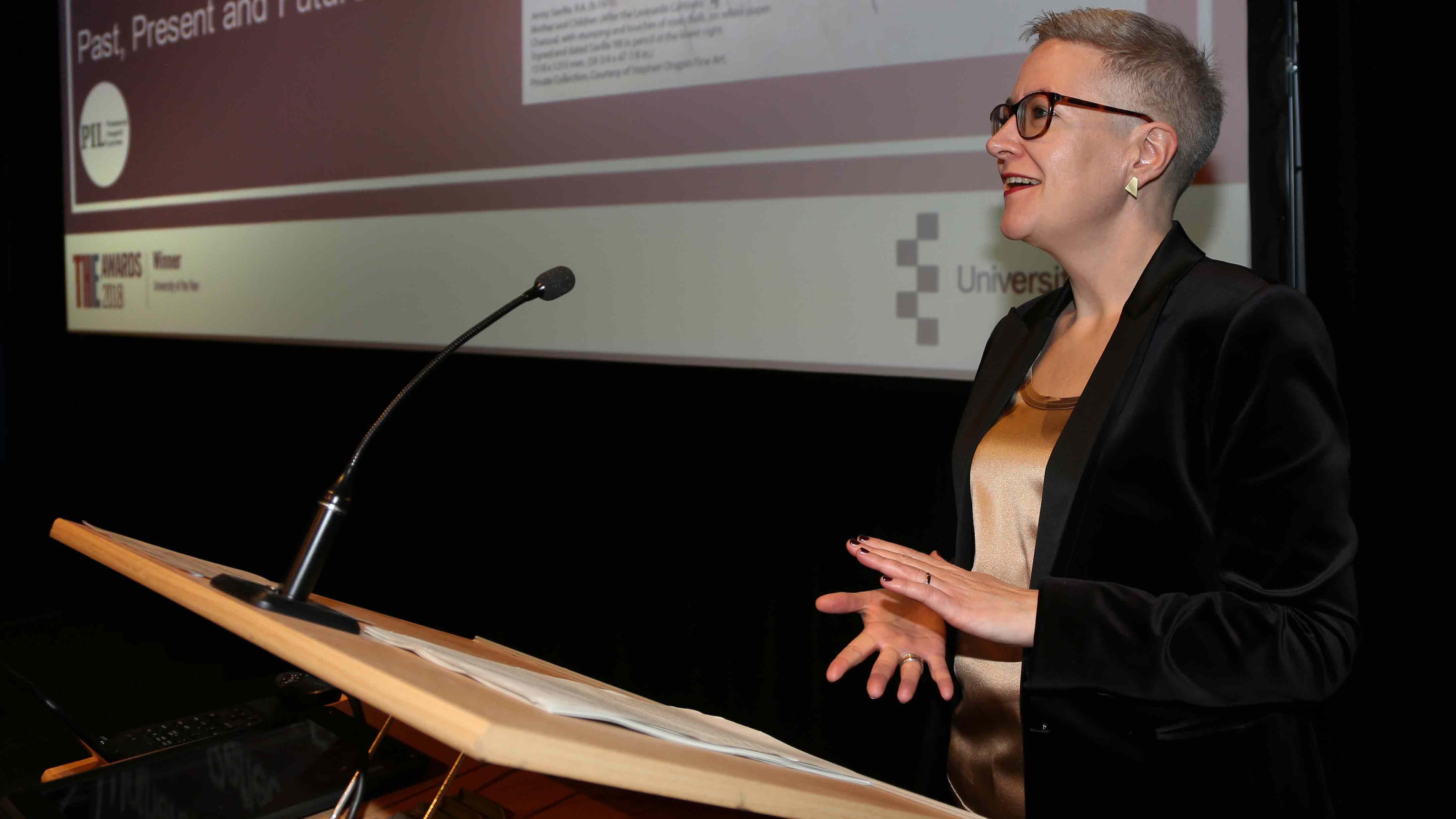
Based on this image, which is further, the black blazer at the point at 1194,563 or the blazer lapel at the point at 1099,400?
the blazer lapel at the point at 1099,400

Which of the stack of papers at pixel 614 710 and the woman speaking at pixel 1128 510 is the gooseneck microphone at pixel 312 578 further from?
the woman speaking at pixel 1128 510

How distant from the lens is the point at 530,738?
536 millimetres

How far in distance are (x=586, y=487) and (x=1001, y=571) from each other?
1668mm

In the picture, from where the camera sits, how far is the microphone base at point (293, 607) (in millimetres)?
764

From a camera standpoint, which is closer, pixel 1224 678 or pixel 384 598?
pixel 1224 678

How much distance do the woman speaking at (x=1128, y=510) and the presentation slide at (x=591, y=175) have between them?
652 millimetres

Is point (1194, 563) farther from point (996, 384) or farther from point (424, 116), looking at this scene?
point (424, 116)

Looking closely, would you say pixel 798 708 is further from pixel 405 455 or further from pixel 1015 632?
pixel 1015 632

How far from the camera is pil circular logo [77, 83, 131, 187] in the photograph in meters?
3.82

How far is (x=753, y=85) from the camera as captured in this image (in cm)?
229

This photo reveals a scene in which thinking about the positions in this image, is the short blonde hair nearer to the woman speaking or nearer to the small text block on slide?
the woman speaking

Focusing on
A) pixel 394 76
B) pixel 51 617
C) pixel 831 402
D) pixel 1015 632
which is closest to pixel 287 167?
pixel 394 76

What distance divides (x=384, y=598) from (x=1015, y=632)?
2.66m

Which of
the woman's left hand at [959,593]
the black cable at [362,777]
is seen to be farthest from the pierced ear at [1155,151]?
the black cable at [362,777]
